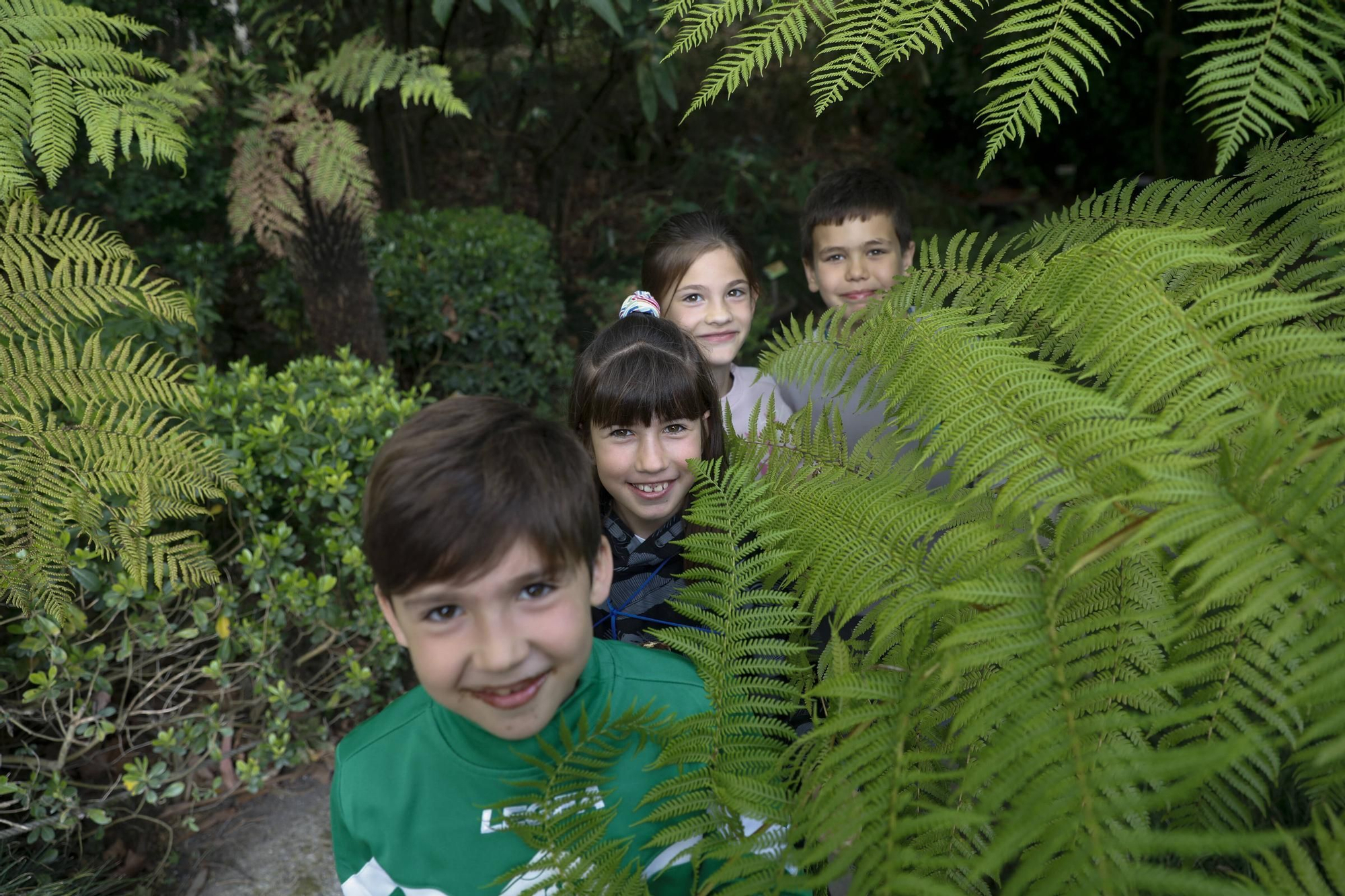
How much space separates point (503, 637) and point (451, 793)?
326 mm

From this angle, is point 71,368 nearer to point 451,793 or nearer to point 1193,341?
point 451,793

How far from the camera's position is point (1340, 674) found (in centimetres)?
72

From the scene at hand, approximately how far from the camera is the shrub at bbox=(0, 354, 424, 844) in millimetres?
2184

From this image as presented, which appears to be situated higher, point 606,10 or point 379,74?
point 606,10

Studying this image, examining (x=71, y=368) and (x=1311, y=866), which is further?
(x=71, y=368)

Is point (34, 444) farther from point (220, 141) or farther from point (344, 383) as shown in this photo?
point (220, 141)

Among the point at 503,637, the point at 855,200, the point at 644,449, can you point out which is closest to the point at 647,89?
the point at 855,200

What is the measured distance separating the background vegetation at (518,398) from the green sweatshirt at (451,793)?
195 millimetres

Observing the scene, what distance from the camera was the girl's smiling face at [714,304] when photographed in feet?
9.37

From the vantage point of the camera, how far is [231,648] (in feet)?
8.10

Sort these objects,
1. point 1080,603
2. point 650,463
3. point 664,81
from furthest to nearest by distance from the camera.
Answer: point 664,81 < point 650,463 < point 1080,603

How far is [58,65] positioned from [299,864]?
2.27 meters

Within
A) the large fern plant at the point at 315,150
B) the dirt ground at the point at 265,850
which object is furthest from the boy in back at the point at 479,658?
the large fern plant at the point at 315,150

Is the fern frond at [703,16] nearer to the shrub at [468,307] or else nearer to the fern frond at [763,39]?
the fern frond at [763,39]
